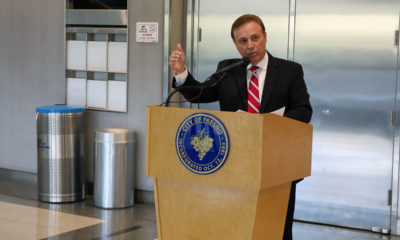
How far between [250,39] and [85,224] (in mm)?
2987

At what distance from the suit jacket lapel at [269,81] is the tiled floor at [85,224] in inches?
90.7

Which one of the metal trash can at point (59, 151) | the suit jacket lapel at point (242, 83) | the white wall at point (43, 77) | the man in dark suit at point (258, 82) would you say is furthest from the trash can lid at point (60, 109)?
the suit jacket lapel at point (242, 83)

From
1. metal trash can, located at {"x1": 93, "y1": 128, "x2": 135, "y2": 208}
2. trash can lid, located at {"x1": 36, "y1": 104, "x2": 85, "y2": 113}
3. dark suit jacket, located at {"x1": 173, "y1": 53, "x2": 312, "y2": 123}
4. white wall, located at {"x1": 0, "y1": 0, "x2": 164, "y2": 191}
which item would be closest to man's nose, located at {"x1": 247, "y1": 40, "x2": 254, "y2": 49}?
dark suit jacket, located at {"x1": 173, "y1": 53, "x2": 312, "y2": 123}

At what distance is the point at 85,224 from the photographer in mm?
5195

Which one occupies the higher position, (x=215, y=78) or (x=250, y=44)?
(x=250, y=44)

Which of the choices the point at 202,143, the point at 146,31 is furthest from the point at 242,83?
the point at 146,31

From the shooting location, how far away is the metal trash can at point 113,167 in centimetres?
577

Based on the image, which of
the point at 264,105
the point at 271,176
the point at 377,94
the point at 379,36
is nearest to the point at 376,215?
the point at 377,94

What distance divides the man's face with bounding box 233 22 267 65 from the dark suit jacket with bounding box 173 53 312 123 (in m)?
0.09

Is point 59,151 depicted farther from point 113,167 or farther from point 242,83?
point 242,83

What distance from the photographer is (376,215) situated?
5.11m

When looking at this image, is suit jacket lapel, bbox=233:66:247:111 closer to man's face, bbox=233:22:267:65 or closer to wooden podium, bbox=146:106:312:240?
man's face, bbox=233:22:267:65

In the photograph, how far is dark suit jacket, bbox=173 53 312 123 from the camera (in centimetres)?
291

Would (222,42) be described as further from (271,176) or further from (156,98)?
(271,176)
